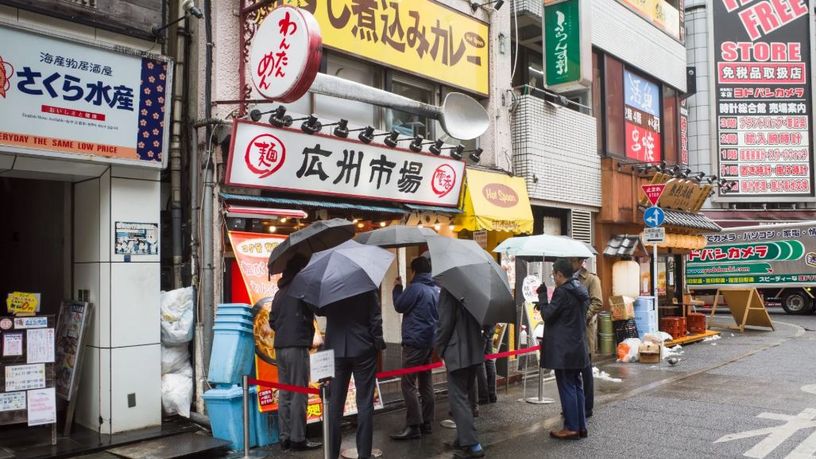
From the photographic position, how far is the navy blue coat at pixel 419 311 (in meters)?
7.88

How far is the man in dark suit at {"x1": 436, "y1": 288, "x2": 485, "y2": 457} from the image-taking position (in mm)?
6879

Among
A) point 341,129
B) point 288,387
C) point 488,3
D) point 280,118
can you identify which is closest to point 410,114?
point 341,129

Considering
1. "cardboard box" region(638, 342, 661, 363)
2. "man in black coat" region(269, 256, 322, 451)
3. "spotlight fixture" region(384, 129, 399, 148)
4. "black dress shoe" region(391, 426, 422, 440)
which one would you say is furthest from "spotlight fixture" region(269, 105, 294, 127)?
"cardboard box" region(638, 342, 661, 363)

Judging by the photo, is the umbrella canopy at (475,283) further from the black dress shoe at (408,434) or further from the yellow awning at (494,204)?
the yellow awning at (494,204)

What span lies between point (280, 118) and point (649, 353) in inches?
362

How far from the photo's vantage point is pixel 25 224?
9953mm

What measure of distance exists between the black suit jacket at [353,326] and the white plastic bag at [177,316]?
2.62 metres

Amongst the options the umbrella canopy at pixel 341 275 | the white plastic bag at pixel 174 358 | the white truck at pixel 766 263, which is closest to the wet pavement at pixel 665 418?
the white plastic bag at pixel 174 358

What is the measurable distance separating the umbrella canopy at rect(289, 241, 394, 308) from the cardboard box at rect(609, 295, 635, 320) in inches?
379

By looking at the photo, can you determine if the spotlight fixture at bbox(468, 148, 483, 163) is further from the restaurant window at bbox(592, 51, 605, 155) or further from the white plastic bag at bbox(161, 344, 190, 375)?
A: the white plastic bag at bbox(161, 344, 190, 375)

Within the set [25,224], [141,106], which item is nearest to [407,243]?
[141,106]

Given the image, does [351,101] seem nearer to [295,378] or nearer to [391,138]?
[391,138]

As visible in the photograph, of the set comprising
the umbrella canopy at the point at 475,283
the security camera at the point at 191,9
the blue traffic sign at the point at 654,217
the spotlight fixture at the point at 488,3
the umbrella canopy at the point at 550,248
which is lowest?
the umbrella canopy at the point at 475,283

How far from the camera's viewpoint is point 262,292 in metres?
8.27
